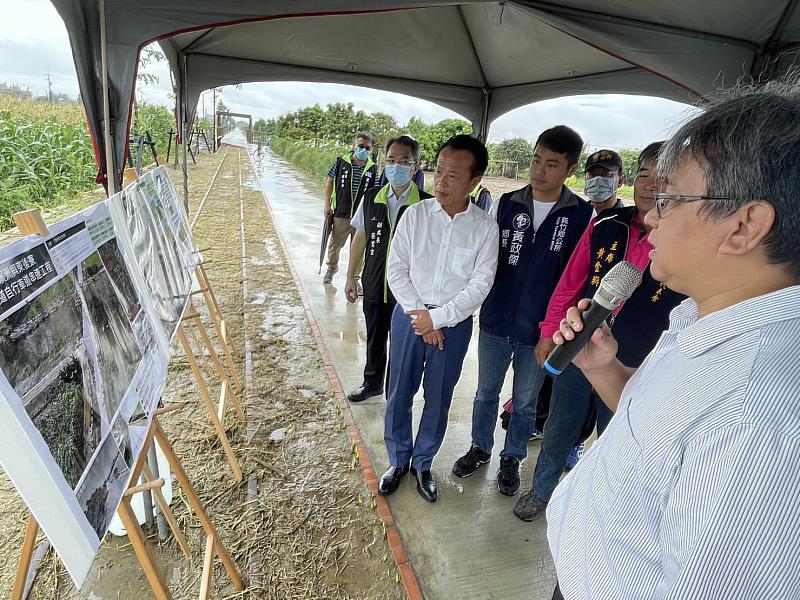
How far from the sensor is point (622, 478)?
0.79 meters

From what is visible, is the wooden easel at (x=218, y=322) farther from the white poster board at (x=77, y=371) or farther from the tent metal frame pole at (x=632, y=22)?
the tent metal frame pole at (x=632, y=22)

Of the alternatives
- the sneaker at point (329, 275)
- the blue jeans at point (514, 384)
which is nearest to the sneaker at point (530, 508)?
the blue jeans at point (514, 384)

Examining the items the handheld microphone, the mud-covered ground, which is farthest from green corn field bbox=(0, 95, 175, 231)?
the handheld microphone

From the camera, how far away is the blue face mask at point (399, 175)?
307 centimetres

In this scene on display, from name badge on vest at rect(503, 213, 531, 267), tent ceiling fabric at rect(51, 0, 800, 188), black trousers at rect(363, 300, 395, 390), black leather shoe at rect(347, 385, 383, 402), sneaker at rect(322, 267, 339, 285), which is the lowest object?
sneaker at rect(322, 267, 339, 285)

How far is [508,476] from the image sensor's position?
251 cm

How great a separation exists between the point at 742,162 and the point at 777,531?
1.67ft

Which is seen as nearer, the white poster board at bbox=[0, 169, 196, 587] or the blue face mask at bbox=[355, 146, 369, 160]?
the white poster board at bbox=[0, 169, 196, 587]

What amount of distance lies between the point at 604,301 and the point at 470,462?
182cm

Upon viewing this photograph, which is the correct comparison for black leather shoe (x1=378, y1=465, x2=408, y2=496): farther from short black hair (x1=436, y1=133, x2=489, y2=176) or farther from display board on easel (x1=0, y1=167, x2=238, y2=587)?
short black hair (x1=436, y1=133, x2=489, y2=176)

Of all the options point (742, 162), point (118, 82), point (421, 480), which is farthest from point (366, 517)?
point (118, 82)

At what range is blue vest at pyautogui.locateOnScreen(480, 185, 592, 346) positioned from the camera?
221 centimetres

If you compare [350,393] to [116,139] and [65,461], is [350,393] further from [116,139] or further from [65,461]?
[65,461]

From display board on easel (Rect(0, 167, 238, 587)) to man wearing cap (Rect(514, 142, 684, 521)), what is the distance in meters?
1.70
